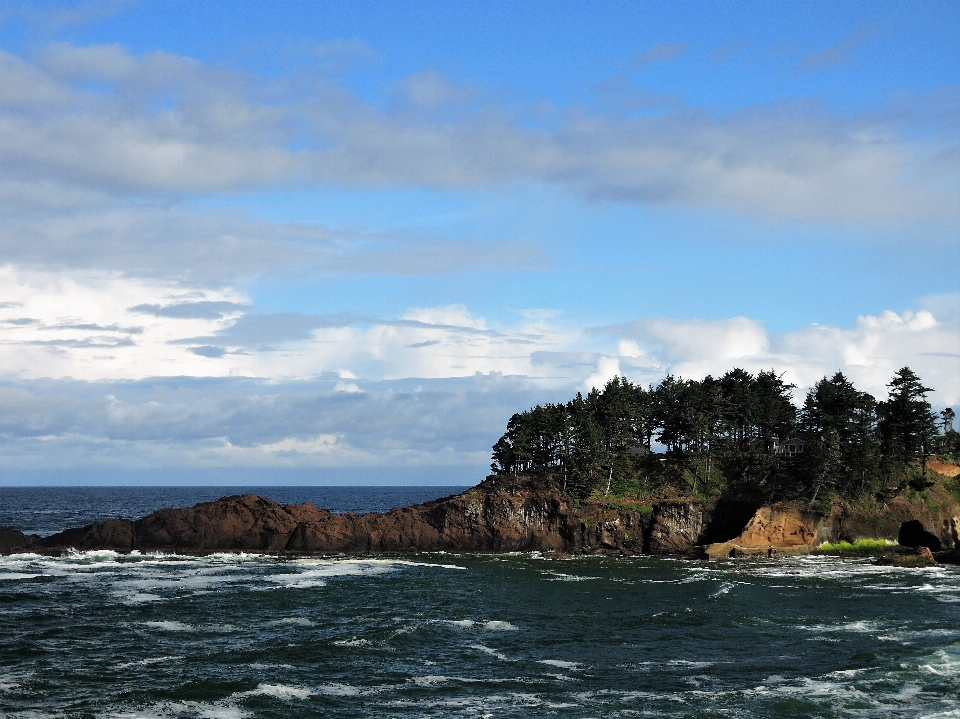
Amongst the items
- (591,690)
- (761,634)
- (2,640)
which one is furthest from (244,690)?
(761,634)

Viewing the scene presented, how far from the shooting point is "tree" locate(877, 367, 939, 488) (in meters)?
121

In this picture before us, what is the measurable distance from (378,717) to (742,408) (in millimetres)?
100883

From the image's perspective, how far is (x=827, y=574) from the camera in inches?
3509

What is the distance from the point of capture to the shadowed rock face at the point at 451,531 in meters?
111

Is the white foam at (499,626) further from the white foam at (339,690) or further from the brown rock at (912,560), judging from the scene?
the brown rock at (912,560)

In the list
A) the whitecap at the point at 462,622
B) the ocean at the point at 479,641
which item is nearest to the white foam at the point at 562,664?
the ocean at the point at 479,641

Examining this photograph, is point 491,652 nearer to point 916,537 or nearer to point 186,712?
point 186,712

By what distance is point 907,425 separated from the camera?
12275 centimetres

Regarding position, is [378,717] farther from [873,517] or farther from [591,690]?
[873,517]

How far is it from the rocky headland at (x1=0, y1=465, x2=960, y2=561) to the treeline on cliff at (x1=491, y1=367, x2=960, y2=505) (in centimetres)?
333

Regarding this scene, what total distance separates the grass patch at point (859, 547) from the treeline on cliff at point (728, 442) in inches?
226

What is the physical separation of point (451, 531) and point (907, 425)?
212 feet

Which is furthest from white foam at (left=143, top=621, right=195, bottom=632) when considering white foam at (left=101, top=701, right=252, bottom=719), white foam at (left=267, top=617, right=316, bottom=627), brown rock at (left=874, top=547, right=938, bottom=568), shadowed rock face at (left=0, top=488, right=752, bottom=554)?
brown rock at (left=874, top=547, right=938, bottom=568)

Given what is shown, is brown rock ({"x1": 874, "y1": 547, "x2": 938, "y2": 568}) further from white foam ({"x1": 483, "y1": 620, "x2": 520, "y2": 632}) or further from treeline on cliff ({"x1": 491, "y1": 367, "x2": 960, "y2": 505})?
white foam ({"x1": 483, "y1": 620, "x2": 520, "y2": 632})
